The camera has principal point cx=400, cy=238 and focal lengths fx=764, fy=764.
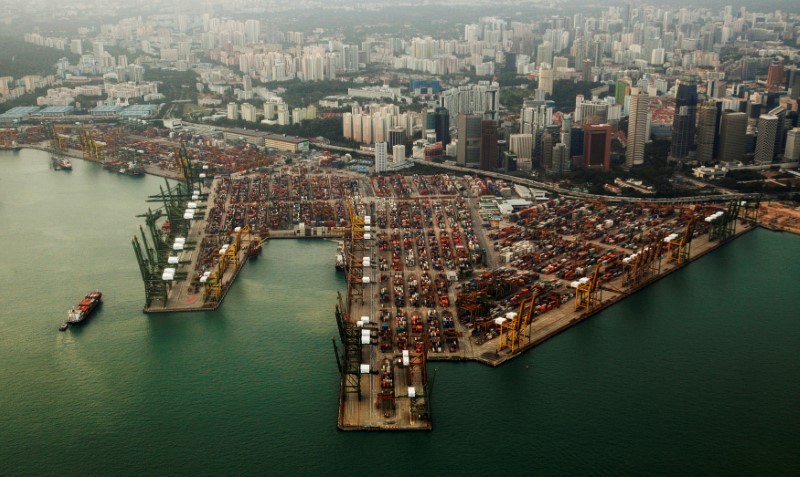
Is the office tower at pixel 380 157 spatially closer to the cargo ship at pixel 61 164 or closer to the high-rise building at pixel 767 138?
the cargo ship at pixel 61 164

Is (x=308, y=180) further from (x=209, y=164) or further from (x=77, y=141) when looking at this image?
(x=77, y=141)

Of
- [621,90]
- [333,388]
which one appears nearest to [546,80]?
[621,90]

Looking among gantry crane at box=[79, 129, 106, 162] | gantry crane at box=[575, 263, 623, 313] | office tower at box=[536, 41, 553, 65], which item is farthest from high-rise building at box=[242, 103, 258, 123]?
office tower at box=[536, 41, 553, 65]

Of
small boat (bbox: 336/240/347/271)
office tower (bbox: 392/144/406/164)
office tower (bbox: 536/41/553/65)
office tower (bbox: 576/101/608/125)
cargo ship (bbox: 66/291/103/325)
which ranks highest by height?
office tower (bbox: 536/41/553/65)

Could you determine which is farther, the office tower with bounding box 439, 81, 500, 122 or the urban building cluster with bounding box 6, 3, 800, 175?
the office tower with bounding box 439, 81, 500, 122

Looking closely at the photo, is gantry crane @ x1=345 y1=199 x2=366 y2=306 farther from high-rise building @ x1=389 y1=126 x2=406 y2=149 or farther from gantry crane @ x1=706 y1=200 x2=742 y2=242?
gantry crane @ x1=706 y1=200 x2=742 y2=242

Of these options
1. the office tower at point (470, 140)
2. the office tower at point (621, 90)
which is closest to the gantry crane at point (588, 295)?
the office tower at point (470, 140)

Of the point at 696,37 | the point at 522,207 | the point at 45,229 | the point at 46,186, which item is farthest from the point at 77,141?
the point at 696,37
